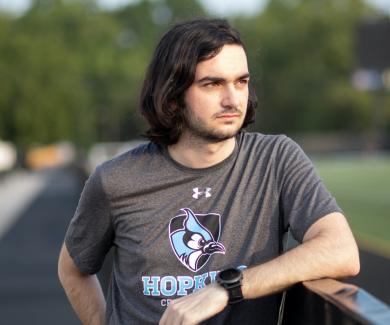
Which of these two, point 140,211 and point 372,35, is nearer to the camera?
point 140,211

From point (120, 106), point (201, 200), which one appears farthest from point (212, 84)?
point (120, 106)

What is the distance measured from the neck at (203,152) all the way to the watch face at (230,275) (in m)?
0.45

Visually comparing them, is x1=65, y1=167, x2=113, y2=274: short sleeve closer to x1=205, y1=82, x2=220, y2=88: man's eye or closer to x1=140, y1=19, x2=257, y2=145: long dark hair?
x1=140, y1=19, x2=257, y2=145: long dark hair

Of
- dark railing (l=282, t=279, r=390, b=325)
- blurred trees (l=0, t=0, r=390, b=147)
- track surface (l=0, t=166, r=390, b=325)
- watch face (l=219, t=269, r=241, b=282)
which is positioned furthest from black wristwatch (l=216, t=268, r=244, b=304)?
blurred trees (l=0, t=0, r=390, b=147)

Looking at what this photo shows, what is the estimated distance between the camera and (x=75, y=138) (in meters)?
88.6

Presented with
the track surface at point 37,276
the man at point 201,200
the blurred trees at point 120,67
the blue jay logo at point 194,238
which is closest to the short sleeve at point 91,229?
the man at point 201,200

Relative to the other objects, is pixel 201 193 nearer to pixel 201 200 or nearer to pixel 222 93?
pixel 201 200

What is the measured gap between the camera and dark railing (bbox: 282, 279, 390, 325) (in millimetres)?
2133

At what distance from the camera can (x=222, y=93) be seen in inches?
121

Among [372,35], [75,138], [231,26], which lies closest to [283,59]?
[75,138]

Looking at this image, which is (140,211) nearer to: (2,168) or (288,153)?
(288,153)

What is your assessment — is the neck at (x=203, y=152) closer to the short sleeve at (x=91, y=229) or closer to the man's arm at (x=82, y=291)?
the short sleeve at (x=91, y=229)

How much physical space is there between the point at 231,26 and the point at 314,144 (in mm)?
81540

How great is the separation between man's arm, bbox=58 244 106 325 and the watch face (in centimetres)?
75
